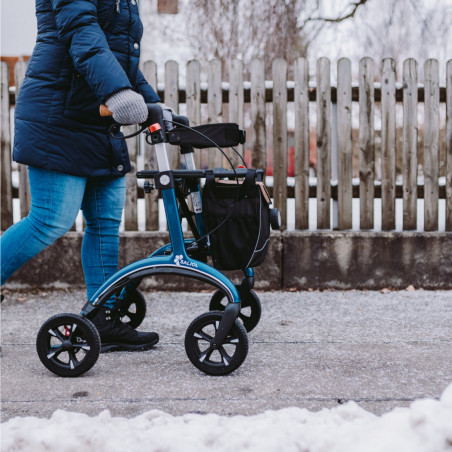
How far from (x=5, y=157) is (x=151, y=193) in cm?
113

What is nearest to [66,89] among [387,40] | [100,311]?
[100,311]

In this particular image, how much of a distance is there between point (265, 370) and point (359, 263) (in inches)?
81.9

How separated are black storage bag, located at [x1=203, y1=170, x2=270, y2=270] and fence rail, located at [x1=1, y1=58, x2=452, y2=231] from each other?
203 centimetres

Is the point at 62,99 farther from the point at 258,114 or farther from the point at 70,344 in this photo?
the point at 258,114

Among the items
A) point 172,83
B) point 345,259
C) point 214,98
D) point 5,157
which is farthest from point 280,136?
point 5,157

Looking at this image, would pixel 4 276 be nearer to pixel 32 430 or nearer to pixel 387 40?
pixel 32 430

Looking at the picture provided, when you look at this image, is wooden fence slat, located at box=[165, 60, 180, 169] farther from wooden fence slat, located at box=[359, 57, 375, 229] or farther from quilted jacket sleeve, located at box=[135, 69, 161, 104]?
quilted jacket sleeve, located at box=[135, 69, 161, 104]

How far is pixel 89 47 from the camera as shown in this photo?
2451 millimetres

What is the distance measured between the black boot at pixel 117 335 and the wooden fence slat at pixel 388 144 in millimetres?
2322

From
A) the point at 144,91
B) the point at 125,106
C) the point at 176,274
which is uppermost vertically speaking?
the point at 144,91

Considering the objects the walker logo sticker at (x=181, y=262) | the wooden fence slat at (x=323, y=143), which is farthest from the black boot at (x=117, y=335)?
the wooden fence slat at (x=323, y=143)

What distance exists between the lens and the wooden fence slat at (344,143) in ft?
15.1

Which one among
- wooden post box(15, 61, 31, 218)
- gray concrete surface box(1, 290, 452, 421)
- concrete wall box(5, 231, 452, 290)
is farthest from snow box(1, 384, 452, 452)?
wooden post box(15, 61, 31, 218)

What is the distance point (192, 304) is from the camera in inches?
163
